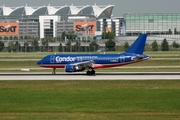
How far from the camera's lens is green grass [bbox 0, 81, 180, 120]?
33.6m

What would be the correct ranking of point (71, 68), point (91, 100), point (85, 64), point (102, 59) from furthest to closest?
point (102, 59) → point (85, 64) → point (71, 68) → point (91, 100)

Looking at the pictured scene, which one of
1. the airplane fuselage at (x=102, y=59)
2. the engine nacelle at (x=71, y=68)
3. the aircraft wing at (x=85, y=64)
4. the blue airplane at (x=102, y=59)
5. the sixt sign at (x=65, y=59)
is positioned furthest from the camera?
the sixt sign at (x=65, y=59)

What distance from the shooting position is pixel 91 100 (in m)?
39.4

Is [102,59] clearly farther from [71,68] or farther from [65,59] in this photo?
[65,59]

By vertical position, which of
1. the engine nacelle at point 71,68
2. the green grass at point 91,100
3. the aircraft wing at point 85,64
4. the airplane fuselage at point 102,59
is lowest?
the green grass at point 91,100

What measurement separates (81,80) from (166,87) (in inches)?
414

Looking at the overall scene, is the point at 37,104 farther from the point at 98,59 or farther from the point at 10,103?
the point at 98,59

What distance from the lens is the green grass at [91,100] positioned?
3364 cm

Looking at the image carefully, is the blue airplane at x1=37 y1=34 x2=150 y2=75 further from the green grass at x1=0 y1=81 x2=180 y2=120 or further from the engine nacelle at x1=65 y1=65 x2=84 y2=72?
the green grass at x1=0 y1=81 x2=180 y2=120

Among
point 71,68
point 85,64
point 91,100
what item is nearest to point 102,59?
point 85,64

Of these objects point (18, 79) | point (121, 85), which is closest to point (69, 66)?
point (18, 79)

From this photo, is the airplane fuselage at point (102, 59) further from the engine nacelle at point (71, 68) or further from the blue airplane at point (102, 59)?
the engine nacelle at point (71, 68)

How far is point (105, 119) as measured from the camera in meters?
32.0

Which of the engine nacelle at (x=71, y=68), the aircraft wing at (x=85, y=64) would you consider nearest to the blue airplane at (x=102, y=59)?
the aircraft wing at (x=85, y=64)
